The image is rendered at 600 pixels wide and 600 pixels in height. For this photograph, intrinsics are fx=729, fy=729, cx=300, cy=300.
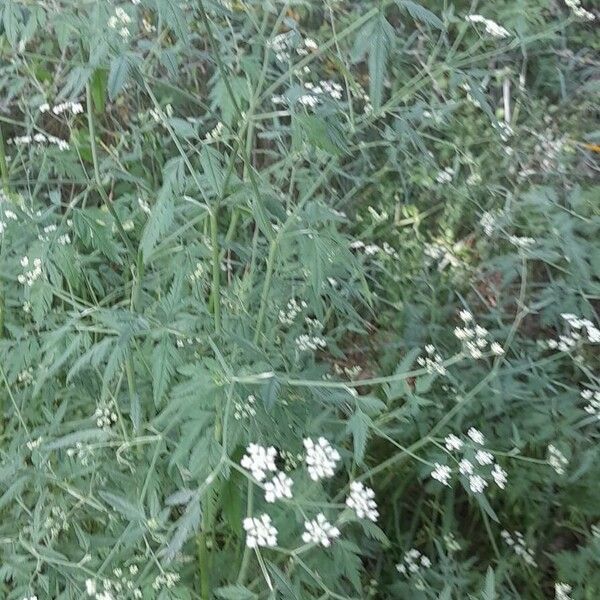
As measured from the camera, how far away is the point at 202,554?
4.67ft

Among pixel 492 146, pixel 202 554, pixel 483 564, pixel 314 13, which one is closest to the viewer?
pixel 202 554

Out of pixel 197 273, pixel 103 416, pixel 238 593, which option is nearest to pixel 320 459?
pixel 238 593

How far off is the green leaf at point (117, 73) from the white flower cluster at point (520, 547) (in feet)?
4.82

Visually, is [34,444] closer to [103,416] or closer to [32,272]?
[103,416]

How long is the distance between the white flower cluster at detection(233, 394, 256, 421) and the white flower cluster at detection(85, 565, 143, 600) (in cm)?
41

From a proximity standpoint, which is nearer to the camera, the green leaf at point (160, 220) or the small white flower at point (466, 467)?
the green leaf at point (160, 220)

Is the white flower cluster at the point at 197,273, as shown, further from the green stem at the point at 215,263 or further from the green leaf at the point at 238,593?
the green leaf at the point at 238,593

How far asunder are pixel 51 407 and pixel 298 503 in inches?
32.6

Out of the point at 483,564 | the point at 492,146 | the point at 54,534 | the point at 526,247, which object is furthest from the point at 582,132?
the point at 54,534

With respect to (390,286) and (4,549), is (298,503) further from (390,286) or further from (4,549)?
(390,286)

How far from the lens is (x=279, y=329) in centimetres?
189

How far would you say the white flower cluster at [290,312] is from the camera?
5.69ft

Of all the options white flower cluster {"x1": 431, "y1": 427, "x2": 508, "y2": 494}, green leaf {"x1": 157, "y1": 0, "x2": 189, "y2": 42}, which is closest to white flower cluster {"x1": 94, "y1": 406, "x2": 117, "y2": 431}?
white flower cluster {"x1": 431, "y1": 427, "x2": 508, "y2": 494}

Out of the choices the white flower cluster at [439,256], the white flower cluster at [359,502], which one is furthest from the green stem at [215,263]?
the white flower cluster at [439,256]
